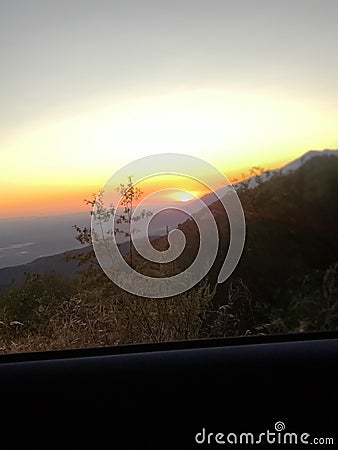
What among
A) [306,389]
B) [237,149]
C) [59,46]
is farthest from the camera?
[237,149]

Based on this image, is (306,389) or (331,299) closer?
(306,389)

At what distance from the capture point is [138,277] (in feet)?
8.05

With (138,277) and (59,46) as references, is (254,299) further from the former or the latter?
(59,46)

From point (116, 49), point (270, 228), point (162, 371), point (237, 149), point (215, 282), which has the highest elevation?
Answer: point (116, 49)

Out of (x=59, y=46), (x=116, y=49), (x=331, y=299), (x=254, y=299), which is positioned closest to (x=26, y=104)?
(x=59, y=46)

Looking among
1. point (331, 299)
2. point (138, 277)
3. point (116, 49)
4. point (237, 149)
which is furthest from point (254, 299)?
point (116, 49)

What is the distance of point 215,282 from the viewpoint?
2.45 m

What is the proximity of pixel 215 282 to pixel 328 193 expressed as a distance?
0.69m

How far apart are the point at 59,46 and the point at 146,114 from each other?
1.57 ft

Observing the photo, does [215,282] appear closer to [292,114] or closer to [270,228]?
[270,228]

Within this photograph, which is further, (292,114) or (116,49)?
(292,114)

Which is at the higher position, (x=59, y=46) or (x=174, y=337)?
(x=59, y=46)

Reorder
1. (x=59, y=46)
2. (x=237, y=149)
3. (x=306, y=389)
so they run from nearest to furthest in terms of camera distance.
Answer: (x=306, y=389) → (x=59, y=46) → (x=237, y=149)

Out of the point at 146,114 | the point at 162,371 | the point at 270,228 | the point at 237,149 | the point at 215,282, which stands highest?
the point at 146,114
